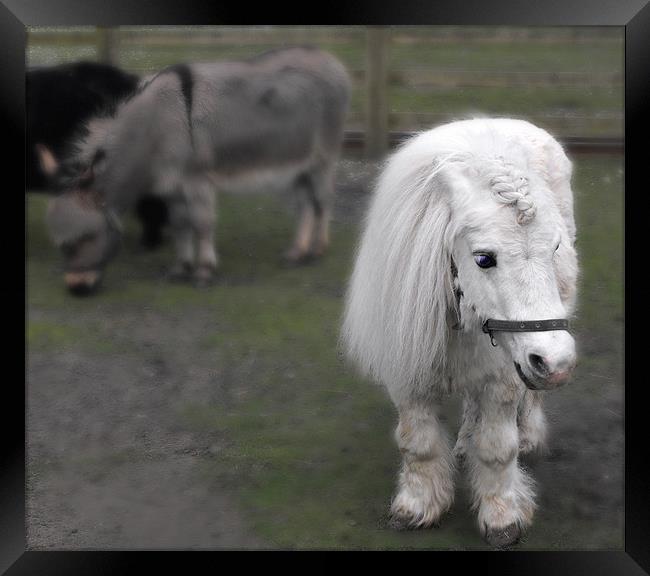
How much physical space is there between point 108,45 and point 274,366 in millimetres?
1472

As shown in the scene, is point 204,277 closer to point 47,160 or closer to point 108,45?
point 47,160

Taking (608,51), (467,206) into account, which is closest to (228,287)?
(467,206)

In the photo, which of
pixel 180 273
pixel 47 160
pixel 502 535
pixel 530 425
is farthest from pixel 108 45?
pixel 502 535

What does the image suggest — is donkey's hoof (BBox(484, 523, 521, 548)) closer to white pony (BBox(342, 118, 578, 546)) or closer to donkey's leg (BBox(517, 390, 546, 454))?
white pony (BBox(342, 118, 578, 546))

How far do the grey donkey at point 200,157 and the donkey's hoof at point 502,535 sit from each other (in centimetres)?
129

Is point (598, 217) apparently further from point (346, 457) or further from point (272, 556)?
point (272, 556)

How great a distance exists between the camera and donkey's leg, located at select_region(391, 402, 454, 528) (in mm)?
2938

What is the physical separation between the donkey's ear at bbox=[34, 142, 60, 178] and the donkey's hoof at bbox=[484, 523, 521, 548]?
221cm

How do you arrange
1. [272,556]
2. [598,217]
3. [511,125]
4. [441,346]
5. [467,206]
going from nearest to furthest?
[467,206] → [441,346] → [511,125] → [272,556] → [598,217]

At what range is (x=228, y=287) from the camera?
11.5 ft

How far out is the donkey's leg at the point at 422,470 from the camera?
2.94m

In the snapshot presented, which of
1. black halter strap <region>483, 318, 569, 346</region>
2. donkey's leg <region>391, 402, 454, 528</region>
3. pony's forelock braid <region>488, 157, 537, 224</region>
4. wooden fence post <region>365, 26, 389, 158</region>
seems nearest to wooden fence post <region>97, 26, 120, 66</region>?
wooden fence post <region>365, 26, 389, 158</region>

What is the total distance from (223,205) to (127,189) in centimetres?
40

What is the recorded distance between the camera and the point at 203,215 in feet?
11.2
